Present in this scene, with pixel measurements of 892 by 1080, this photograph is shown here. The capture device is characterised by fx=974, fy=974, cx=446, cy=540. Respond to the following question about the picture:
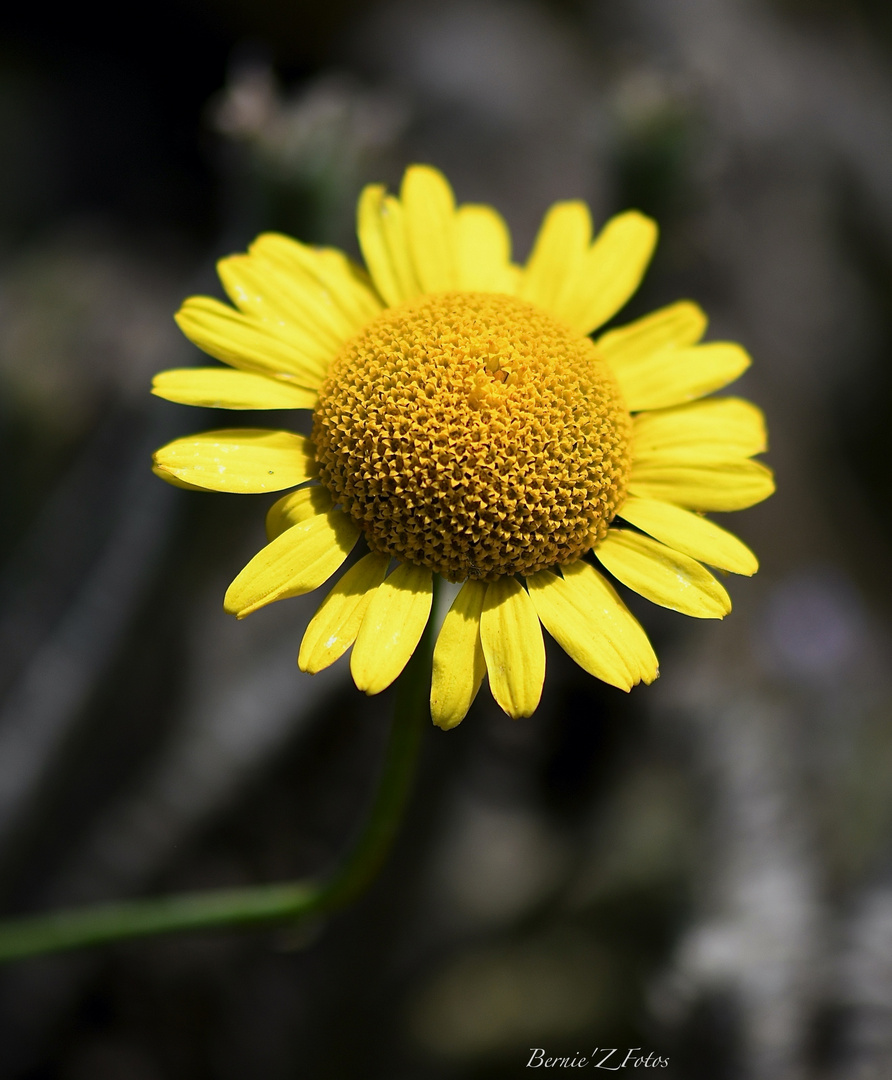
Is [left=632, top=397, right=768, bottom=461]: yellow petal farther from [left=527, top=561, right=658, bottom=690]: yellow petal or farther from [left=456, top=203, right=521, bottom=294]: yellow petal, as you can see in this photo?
[left=456, top=203, right=521, bottom=294]: yellow petal

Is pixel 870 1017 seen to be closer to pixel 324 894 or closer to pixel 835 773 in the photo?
pixel 835 773

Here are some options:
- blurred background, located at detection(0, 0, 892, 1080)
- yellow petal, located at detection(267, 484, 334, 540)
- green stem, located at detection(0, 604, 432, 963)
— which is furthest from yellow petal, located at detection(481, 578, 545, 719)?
blurred background, located at detection(0, 0, 892, 1080)

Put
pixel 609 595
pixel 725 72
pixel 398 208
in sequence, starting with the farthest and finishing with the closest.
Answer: pixel 725 72, pixel 398 208, pixel 609 595

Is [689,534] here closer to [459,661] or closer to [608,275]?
[459,661]

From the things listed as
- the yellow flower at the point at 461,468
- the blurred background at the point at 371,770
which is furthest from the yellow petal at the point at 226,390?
the blurred background at the point at 371,770

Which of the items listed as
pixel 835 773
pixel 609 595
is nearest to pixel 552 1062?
pixel 835 773

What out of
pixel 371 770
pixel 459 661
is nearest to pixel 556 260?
pixel 459 661
